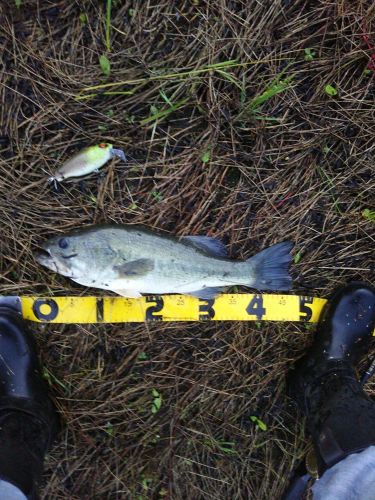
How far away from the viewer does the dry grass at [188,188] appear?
10.5 feet

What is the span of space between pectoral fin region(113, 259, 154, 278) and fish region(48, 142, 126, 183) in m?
0.76

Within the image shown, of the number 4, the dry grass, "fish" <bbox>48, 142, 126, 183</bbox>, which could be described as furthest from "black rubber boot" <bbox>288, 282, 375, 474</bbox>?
"fish" <bbox>48, 142, 126, 183</bbox>

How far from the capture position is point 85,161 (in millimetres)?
3145

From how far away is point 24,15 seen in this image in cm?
314

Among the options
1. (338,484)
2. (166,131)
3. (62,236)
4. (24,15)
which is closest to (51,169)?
(62,236)

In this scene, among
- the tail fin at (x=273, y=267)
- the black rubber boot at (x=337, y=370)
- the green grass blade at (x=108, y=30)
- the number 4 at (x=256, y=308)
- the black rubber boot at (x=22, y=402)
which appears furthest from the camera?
the number 4 at (x=256, y=308)

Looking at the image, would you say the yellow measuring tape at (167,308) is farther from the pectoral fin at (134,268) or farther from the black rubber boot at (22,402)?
the pectoral fin at (134,268)

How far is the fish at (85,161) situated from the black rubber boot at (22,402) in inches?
42.9

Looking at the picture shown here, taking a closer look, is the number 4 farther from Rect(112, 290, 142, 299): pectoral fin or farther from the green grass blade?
the green grass blade

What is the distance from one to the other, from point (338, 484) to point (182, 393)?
1290mm

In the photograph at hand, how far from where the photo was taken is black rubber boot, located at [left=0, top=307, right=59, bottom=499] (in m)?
2.88

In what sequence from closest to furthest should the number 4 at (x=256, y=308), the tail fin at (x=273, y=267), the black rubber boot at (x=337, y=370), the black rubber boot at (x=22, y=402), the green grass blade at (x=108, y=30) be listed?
the black rubber boot at (x=22, y=402), the black rubber boot at (x=337, y=370), the green grass blade at (x=108, y=30), the tail fin at (x=273, y=267), the number 4 at (x=256, y=308)

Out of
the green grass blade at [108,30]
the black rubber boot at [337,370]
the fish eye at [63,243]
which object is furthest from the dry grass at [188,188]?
the fish eye at [63,243]

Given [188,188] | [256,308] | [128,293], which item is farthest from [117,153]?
[256,308]
